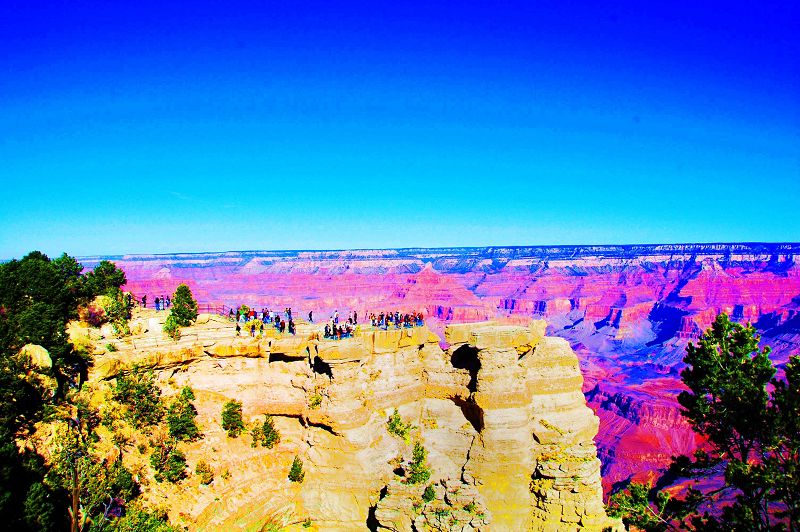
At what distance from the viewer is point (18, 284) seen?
28938mm

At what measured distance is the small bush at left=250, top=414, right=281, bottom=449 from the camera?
1069 inches

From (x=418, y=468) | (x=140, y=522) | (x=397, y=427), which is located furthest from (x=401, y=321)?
(x=140, y=522)

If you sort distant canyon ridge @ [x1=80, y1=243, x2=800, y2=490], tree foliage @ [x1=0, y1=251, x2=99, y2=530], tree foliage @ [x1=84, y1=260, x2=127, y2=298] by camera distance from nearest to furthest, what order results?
tree foliage @ [x1=0, y1=251, x2=99, y2=530]
tree foliage @ [x1=84, y1=260, x2=127, y2=298]
distant canyon ridge @ [x1=80, y1=243, x2=800, y2=490]

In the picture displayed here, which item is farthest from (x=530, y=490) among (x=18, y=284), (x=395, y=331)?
(x=18, y=284)

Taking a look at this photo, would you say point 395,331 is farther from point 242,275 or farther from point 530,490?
point 242,275

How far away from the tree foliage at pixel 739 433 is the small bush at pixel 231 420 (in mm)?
18851

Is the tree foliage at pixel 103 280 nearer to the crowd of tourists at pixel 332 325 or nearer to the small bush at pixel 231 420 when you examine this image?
the crowd of tourists at pixel 332 325

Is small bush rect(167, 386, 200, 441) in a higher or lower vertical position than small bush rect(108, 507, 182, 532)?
higher

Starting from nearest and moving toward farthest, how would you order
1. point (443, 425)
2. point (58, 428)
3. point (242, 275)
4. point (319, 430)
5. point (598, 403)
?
1. point (58, 428)
2. point (319, 430)
3. point (443, 425)
4. point (598, 403)
5. point (242, 275)

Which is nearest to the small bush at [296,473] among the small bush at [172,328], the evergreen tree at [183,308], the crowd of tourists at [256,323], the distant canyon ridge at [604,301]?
the crowd of tourists at [256,323]

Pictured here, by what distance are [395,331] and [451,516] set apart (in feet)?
32.7

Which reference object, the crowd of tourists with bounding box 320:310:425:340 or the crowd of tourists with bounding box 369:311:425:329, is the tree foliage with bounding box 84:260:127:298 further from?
the crowd of tourists with bounding box 369:311:425:329

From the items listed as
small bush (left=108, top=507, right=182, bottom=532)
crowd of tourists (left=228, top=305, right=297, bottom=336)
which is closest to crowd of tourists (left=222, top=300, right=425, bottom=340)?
crowd of tourists (left=228, top=305, right=297, bottom=336)

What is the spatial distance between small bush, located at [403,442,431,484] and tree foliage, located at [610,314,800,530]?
29.0 ft
